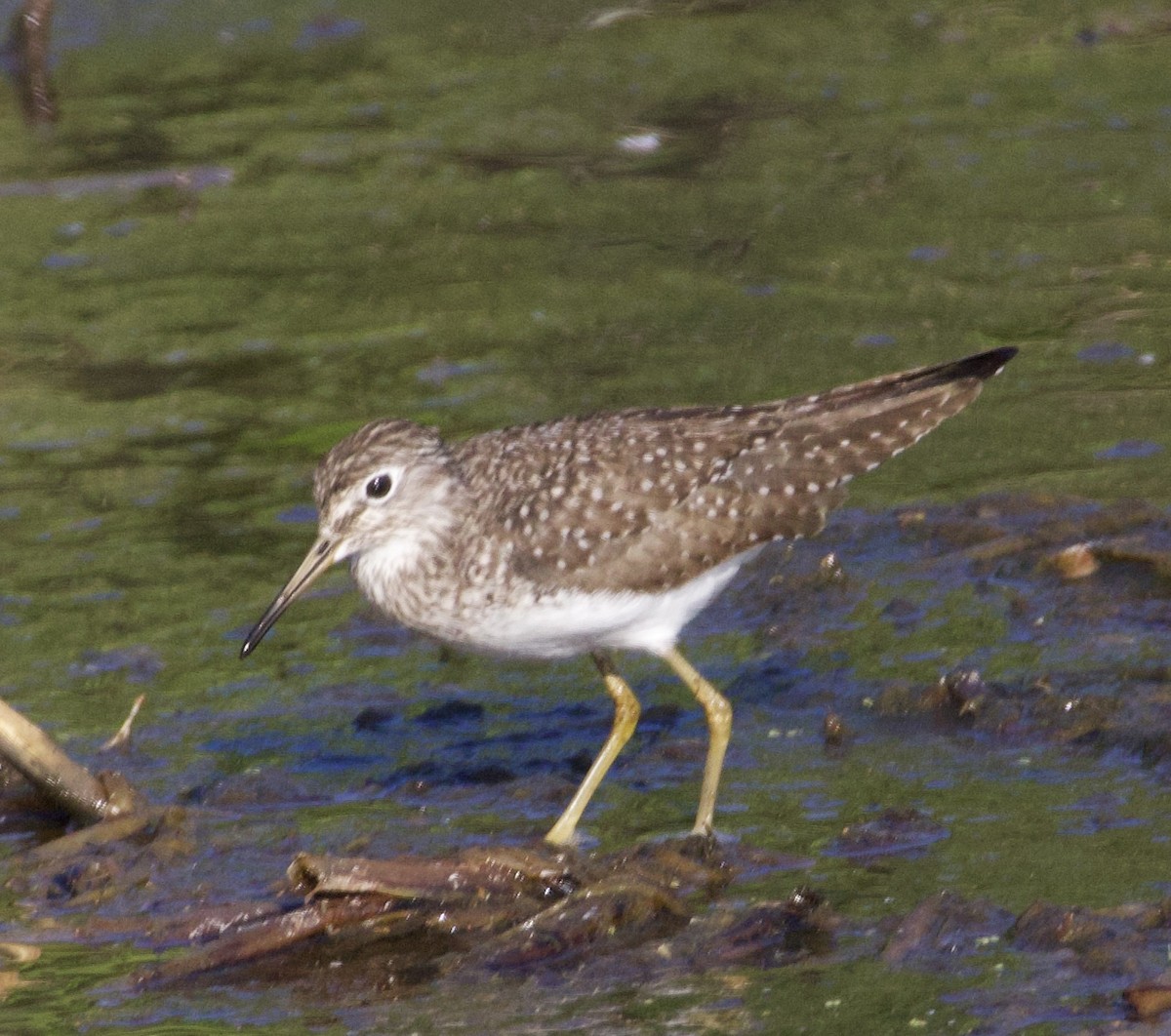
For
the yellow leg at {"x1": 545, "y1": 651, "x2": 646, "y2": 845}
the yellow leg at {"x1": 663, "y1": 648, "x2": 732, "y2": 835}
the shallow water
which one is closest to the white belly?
the yellow leg at {"x1": 663, "y1": 648, "x2": 732, "y2": 835}

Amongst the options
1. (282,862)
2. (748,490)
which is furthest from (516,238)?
(282,862)

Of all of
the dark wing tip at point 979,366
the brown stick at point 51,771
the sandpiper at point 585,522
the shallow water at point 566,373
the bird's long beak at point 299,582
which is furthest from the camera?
the dark wing tip at point 979,366

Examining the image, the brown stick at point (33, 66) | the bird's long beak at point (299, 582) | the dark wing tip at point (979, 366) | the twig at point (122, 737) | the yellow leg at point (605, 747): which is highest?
the brown stick at point (33, 66)

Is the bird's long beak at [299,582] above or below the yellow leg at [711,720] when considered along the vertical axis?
above

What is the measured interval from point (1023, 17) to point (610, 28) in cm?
348

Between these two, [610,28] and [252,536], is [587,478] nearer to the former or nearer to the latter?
[252,536]

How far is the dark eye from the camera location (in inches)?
312

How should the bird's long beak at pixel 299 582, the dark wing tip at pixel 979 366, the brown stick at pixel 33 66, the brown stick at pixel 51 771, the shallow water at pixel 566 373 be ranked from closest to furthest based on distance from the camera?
the brown stick at pixel 51 771 < the shallow water at pixel 566 373 < the bird's long beak at pixel 299 582 < the dark wing tip at pixel 979 366 < the brown stick at pixel 33 66

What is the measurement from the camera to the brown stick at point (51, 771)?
7367 mm

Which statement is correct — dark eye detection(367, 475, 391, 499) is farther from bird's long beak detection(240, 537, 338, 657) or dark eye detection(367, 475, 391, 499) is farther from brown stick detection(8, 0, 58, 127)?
brown stick detection(8, 0, 58, 127)

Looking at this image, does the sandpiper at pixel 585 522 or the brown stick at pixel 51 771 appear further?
the sandpiper at pixel 585 522

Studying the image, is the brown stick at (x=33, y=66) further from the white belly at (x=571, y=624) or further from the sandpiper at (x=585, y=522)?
the white belly at (x=571, y=624)

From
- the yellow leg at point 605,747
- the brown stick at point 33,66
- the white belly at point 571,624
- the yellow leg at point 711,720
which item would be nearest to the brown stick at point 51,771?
the white belly at point 571,624

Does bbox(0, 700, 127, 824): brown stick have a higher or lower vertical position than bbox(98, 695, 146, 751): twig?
higher
